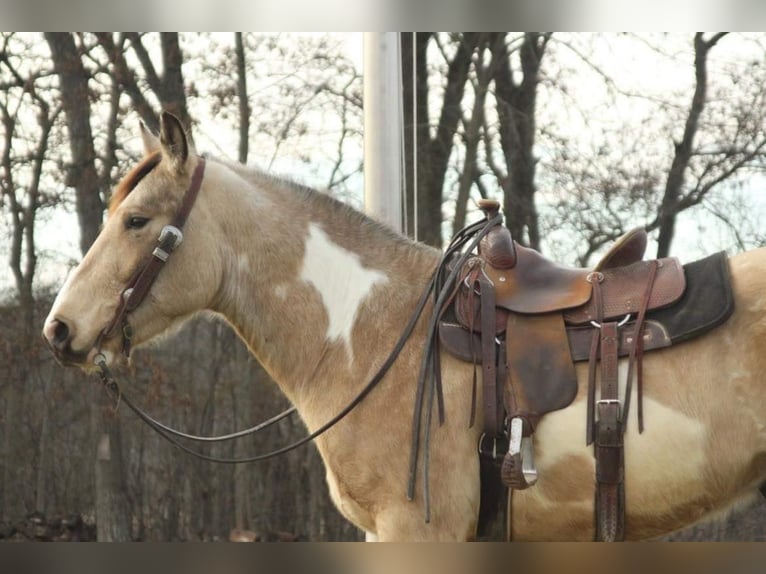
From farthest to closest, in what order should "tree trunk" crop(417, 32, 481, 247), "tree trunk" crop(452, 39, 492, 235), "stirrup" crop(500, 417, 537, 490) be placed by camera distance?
"tree trunk" crop(417, 32, 481, 247), "tree trunk" crop(452, 39, 492, 235), "stirrup" crop(500, 417, 537, 490)

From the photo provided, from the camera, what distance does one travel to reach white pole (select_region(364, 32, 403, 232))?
543cm

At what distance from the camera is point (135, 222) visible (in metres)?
3.77

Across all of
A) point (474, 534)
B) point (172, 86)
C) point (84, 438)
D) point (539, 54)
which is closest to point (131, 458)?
point (84, 438)

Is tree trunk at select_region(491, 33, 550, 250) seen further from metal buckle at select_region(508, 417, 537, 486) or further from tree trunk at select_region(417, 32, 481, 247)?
metal buckle at select_region(508, 417, 537, 486)

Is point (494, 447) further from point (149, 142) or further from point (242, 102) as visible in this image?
point (242, 102)

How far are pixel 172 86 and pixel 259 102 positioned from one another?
2.90 feet

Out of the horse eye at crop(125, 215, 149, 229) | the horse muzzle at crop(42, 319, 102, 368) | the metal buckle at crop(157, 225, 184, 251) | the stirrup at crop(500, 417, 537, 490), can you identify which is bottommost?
the stirrup at crop(500, 417, 537, 490)

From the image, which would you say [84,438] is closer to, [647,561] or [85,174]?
[85,174]

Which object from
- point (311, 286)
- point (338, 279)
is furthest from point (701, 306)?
point (311, 286)

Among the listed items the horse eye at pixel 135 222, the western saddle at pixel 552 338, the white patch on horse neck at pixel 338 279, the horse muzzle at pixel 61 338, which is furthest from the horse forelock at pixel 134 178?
the western saddle at pixel 552 338

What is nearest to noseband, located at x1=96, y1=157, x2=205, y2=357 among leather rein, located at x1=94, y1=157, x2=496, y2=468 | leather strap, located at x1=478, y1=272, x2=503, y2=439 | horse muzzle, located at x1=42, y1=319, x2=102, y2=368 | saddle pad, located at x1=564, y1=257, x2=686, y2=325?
leather rein, located at x1=94, y1=157, x2=496, y2=468

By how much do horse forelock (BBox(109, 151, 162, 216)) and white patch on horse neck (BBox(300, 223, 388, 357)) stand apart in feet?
2.36

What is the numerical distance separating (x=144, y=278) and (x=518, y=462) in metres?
1.64

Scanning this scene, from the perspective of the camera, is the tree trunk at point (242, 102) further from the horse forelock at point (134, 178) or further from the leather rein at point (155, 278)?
the leather rein at point (155, 278)
